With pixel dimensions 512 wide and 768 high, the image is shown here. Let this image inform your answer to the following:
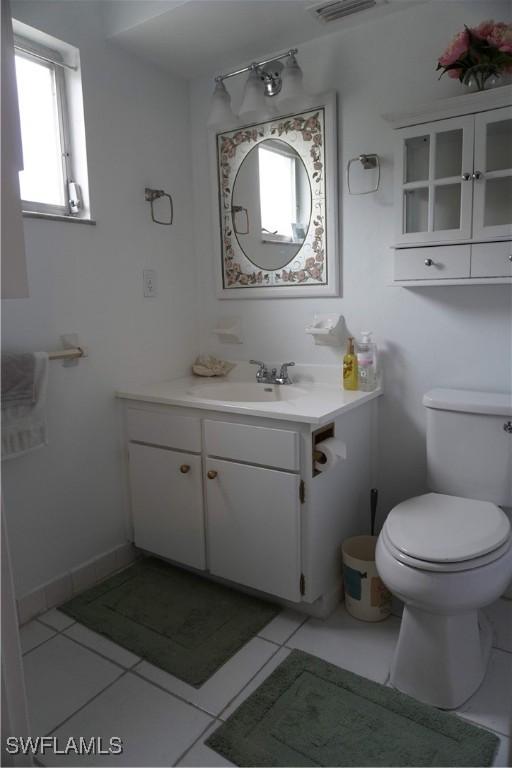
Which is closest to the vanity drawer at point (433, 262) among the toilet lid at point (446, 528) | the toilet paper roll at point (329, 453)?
the toilet paper roll at point (329, 453)

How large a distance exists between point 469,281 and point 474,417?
1.44ft

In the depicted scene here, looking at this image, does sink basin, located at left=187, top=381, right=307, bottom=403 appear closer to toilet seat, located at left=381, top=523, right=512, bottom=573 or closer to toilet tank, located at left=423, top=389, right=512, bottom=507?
toilet tank, located at left=423, top=389, right=512, bottom=507

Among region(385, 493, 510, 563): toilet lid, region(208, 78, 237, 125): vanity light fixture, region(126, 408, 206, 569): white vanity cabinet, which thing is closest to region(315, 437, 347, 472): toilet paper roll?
region(385, 493, 510, 563): toilet lid

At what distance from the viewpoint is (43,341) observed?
1846 mm

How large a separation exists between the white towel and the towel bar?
2.9 inches

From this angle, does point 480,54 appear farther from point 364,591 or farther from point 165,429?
point 364,591

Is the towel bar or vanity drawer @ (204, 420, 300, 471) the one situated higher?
the towel bar

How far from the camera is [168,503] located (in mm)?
2049

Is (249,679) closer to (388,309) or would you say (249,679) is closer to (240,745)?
(240,745)

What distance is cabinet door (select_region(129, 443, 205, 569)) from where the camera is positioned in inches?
77.4

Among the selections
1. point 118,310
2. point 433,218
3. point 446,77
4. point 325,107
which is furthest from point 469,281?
point 118,310

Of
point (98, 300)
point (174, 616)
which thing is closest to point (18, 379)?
point (98, 300)

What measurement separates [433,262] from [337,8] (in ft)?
3.03

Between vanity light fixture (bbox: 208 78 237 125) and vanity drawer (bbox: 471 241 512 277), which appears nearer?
vanity drawer (bbox: 471 241 512 277)
